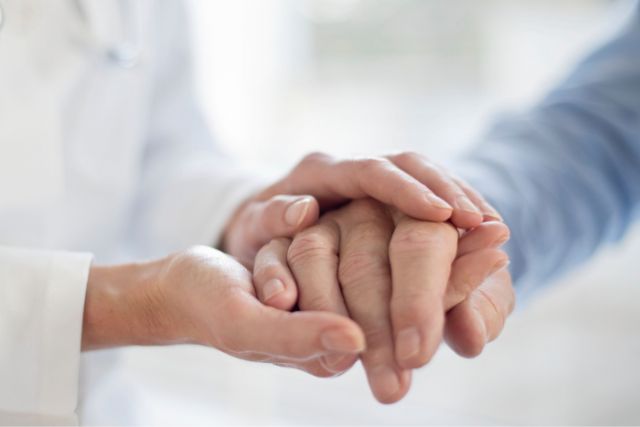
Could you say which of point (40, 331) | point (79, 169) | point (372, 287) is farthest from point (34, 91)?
point (372, 287)

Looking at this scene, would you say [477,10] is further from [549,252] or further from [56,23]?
[56,23]

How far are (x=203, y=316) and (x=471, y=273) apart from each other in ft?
0.51

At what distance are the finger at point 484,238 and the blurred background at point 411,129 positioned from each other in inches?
13.1

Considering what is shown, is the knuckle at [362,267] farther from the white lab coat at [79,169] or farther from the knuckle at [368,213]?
the white lab coat at [79,169]

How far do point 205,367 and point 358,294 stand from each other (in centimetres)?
52

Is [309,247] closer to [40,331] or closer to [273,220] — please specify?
[273,220]

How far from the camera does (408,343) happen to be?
14.1 inches

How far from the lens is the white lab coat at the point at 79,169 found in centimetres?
45

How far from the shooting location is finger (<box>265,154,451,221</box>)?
44 cm

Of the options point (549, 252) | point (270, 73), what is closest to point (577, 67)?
point (549, 252)

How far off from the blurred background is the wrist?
0.68 feet

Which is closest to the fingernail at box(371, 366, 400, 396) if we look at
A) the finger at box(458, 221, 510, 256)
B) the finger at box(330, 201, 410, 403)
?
the finger at box(330, 201, 410, 403)

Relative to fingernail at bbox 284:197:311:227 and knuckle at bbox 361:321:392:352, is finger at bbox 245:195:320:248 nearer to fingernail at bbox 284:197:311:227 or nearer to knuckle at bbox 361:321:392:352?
fingernail at bbox 284:197:311:227

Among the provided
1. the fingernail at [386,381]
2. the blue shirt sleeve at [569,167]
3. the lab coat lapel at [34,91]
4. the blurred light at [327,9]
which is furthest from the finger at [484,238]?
the blurred light at [327,9]
